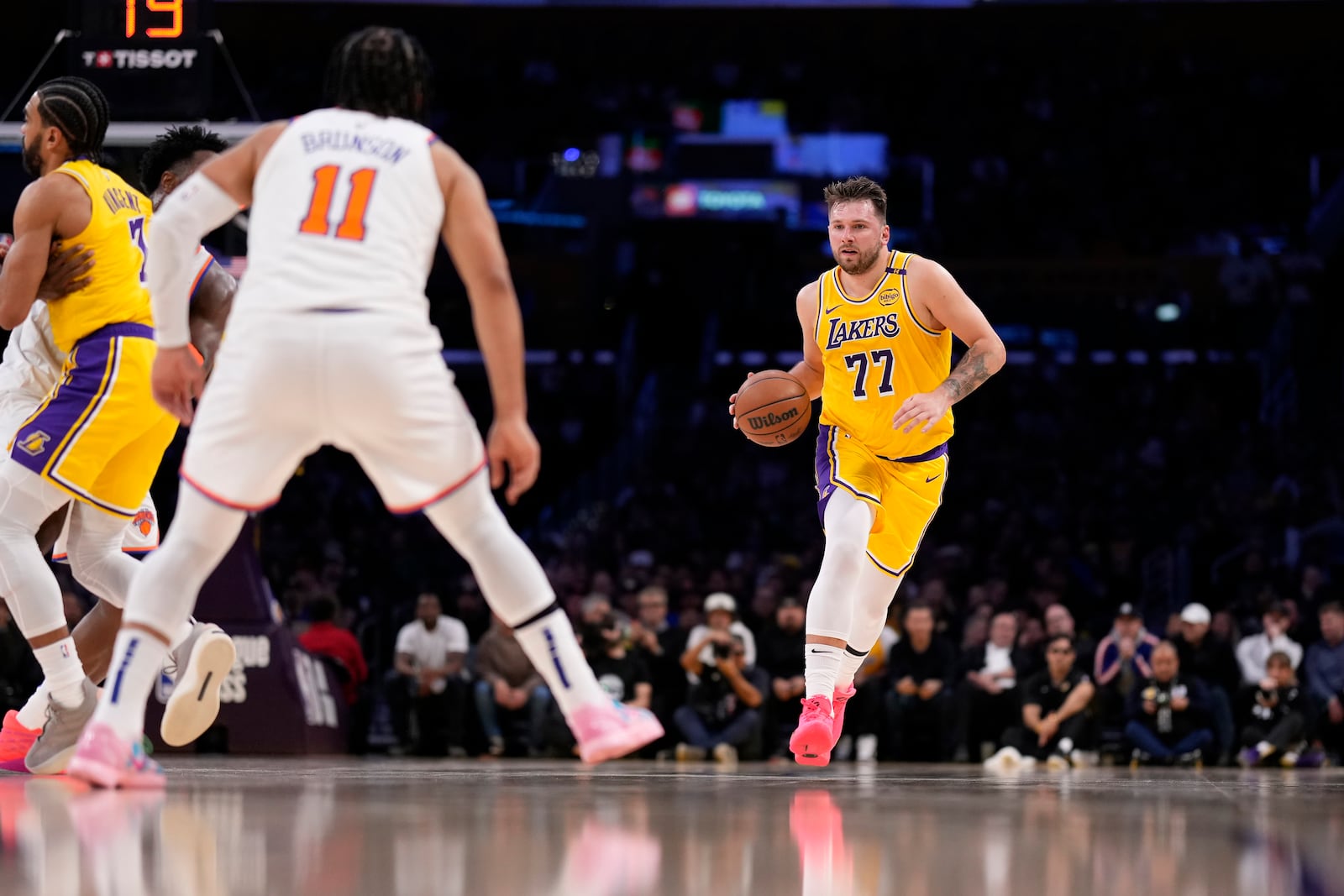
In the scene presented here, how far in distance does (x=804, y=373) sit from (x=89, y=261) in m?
3.25

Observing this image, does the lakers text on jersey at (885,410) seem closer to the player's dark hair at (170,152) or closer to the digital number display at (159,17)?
the player's dark hair at (170,152)

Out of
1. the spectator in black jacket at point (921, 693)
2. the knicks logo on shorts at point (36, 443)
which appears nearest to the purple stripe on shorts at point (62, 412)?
the knicks logo on shorts at point (36, 443)

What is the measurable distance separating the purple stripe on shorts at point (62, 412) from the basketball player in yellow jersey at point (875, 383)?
2934 mm

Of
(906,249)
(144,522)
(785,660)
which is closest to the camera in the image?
(144,522)

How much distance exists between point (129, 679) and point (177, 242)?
3.82 ft

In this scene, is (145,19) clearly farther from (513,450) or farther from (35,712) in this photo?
(513,450)

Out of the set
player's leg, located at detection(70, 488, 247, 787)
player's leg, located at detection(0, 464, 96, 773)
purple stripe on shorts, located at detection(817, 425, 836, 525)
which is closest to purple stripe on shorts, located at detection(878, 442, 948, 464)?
purple stripe on shorts, located at detection(817, 425, 836, 525)

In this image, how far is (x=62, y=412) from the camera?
5.30 meters

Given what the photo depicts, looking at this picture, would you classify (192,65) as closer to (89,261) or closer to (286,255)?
(89,261)

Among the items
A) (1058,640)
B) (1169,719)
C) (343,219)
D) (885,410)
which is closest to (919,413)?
(885,410)

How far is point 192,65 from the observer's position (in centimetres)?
930

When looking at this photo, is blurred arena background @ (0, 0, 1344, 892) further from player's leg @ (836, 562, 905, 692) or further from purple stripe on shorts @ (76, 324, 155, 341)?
purple stripe on shorts @ (76, 324, 155, 341)

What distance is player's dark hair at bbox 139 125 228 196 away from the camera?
5.96 m

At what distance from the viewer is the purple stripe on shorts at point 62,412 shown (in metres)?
5.27
